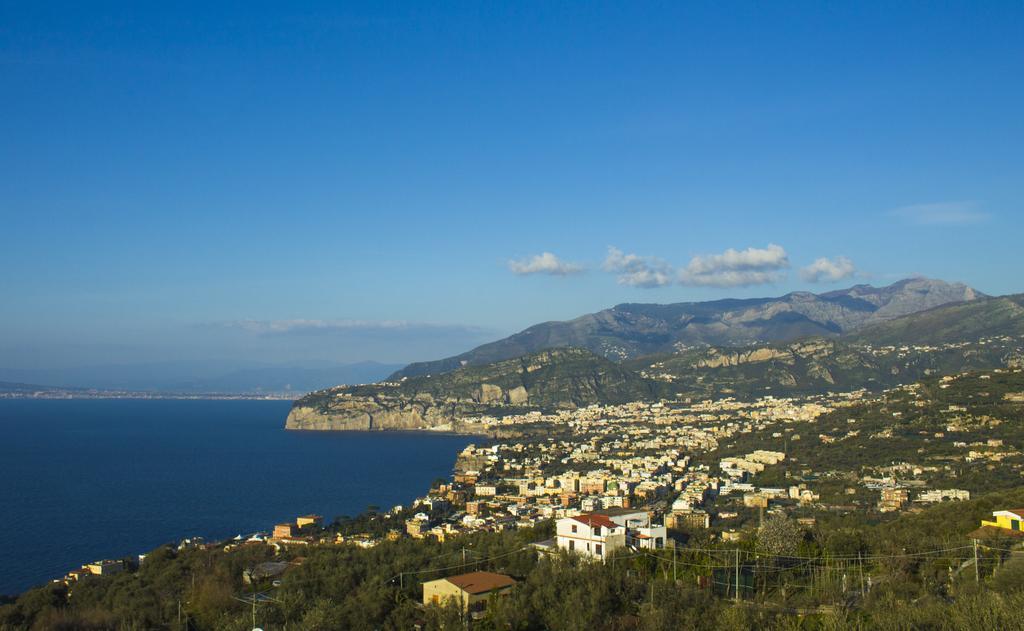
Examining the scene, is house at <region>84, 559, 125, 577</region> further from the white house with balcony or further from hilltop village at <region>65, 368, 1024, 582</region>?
the white house with balcony

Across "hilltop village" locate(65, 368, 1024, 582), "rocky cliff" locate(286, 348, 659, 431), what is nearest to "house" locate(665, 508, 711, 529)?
"hilltop village" locate(65, 368, 1024, 582)

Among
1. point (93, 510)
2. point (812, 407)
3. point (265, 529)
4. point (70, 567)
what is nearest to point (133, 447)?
point (93, 510)

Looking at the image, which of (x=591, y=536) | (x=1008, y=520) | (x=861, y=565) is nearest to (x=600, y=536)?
(x=591, y=536)

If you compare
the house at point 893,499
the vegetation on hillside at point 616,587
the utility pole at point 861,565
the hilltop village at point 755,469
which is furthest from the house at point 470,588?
the house at point 893,499

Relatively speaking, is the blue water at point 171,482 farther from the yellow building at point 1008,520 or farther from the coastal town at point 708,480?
the yellow building at point 1008,520

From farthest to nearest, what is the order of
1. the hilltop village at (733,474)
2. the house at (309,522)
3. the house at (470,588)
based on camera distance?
1. the house at (309,522)
2. the hilltop village at (733,474)
3. the house at (470,588)

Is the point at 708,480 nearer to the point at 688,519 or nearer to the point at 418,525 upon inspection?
the point at 688,519

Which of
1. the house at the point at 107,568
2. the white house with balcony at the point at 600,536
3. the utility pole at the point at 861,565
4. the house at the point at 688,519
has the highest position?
the white house with balcony at the point at 600,536
